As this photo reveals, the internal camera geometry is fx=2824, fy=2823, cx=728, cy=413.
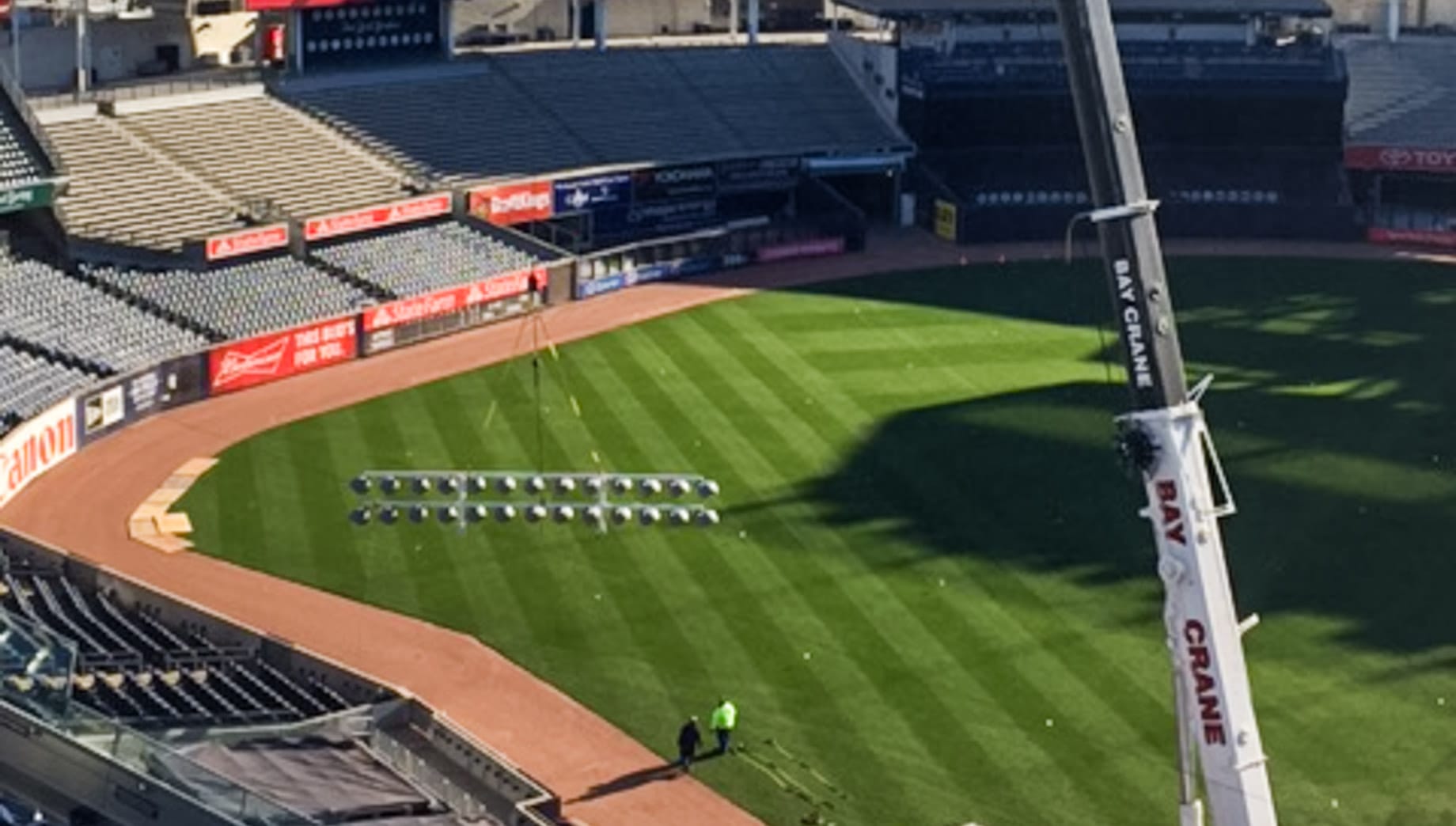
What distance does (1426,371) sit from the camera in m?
76.9

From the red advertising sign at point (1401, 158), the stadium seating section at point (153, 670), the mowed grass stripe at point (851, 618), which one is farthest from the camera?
the red advertising sign at point (1401, 158)

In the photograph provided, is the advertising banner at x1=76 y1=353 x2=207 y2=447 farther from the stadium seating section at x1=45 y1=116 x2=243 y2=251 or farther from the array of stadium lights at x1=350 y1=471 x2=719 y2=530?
the array of stadium lights at x1=350 y1=471 x2=719 y2=530

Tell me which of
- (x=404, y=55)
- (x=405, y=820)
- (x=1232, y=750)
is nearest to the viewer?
(x=1232, y=750)

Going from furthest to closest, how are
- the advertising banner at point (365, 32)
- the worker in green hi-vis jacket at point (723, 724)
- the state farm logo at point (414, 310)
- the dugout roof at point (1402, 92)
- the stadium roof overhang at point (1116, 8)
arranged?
the dugout roof at point (1402, 92) → the stadium roof overhang at point (1116, 8) → the advertising banner at point (365, 32) → the state farm logo at point (414, 310) → the worker in green hi-vis jacket at point (723, 724)

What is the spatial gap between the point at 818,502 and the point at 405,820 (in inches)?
922

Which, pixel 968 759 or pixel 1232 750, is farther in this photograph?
pixel 968 759

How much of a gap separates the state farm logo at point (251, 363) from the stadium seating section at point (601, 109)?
15743 mm

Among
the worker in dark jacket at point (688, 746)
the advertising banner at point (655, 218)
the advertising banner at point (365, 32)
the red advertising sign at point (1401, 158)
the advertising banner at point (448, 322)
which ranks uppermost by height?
the advertising banner at point (365, 32)

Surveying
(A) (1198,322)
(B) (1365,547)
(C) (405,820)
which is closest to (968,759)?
(C) (405,820)

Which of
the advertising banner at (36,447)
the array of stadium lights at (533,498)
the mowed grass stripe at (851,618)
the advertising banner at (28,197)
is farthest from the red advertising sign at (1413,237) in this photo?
the advertising banner at (36,447)

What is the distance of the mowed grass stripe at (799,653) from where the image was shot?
4694 cm

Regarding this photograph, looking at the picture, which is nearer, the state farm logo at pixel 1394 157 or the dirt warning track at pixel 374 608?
the dirt warning track at pixel 374 608

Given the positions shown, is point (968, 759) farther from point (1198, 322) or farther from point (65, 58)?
point (65, 58)

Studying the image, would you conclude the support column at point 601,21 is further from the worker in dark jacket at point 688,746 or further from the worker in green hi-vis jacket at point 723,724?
the worker in dark jacket at point 688,746
